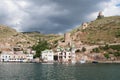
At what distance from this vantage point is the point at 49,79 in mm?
85875

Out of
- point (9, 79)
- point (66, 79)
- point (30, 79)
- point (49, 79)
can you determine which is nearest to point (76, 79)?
point (66, 79)

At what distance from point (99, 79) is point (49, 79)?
15.7m

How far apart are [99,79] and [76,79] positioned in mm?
7169

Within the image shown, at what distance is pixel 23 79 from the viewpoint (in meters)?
83.9

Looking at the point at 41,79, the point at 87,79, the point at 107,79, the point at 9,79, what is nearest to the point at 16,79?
the point at 9,79

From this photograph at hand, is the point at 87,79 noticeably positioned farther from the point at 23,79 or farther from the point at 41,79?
the point at 23,79

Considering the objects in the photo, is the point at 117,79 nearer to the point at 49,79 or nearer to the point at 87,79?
the point at 87,79

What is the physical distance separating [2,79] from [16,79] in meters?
4.34

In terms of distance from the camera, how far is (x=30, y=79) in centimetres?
8444

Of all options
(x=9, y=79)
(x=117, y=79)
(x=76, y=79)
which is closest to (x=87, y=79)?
(x=76, y=79)

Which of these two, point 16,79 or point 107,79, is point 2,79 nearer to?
point 16,79

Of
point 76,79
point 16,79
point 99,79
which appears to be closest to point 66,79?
point 76,79

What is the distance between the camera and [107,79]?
84875mm

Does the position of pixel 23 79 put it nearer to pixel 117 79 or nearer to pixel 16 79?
pixel 16 79
